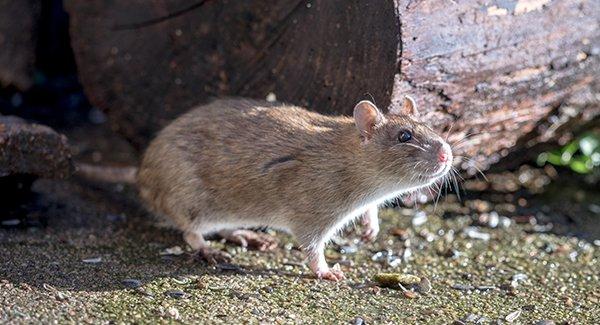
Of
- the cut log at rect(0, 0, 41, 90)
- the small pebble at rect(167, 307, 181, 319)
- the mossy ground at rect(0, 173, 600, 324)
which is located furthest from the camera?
the cut log at rect(0, 0, 41, 90)

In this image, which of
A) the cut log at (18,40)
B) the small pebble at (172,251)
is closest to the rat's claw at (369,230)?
the small pebble at (172,251)

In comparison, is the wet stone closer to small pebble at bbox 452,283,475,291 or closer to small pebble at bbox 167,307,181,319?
small pebble at bbox 452,283,475,291

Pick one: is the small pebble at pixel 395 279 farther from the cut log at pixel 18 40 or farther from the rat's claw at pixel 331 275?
the cut log at pixel 18 40

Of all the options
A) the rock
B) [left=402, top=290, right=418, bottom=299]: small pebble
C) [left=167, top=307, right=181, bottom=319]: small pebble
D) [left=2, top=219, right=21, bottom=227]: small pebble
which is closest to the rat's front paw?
[left=402, top=290, right=418, bottom=299]: small pebble

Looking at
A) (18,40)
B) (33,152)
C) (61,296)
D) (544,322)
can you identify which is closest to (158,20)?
(33,152)

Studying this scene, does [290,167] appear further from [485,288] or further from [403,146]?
[485,288]

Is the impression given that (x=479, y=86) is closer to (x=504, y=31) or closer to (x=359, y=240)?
(x=504, y=31)

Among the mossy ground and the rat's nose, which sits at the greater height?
the rat's nose
